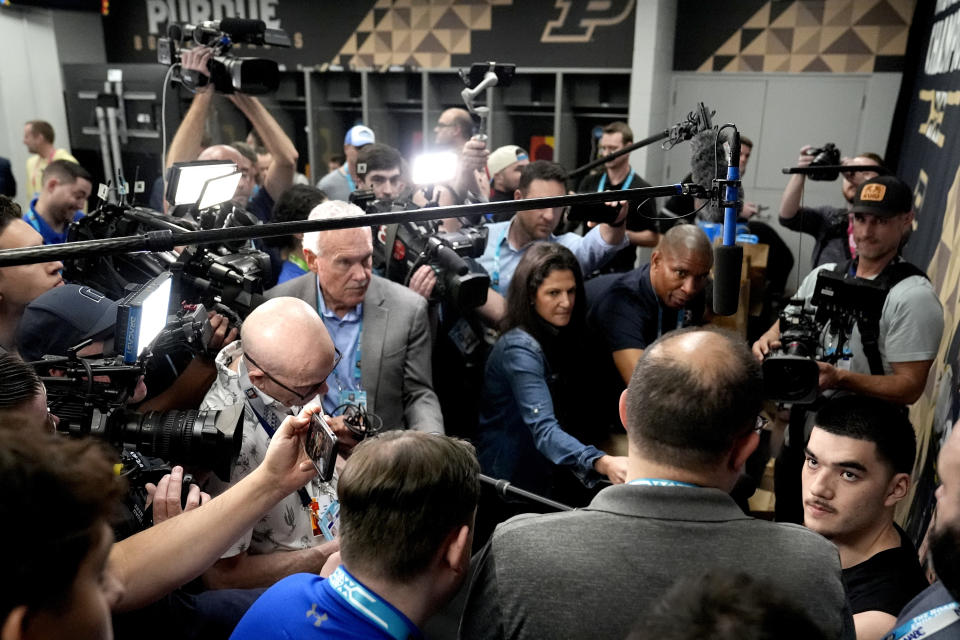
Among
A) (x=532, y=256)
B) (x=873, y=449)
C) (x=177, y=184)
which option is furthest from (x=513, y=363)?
(x=177, y=184)

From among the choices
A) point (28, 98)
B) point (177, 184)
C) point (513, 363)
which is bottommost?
point (513, 363)

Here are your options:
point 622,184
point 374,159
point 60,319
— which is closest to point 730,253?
point 60,319

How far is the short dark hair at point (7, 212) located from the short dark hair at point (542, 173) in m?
1.87

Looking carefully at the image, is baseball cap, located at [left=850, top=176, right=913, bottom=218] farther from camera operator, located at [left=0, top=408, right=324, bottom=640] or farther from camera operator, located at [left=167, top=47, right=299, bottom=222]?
camera operator, located at [left=0, top=408, right=324, bottom=640]

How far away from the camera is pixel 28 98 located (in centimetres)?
693

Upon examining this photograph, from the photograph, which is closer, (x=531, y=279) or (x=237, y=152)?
(x=531, y=279)

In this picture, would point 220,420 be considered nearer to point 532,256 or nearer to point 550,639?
point 550,639

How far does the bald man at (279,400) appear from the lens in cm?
159

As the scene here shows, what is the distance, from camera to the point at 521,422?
2.30m

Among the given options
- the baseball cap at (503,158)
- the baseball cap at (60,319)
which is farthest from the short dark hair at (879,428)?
the baseball cap at (503,158)

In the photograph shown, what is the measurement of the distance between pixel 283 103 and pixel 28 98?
2463mm

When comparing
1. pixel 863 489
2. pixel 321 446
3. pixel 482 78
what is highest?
pixel 482 78

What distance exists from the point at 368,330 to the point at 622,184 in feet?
8.53

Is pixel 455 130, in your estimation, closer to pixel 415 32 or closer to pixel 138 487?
pixel 415 32
